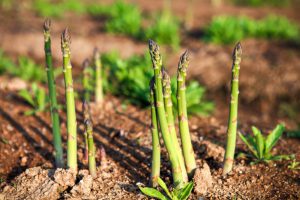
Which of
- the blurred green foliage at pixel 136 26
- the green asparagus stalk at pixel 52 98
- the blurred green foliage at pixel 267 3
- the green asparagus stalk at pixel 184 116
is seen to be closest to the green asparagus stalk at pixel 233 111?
the green asparagus stalk at pixel 184 116

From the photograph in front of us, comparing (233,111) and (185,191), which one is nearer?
(185,191)

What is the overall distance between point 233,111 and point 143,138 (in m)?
1.25

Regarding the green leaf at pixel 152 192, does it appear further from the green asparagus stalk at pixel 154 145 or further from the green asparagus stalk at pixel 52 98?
the green asparagus stalk at pixel 52 98

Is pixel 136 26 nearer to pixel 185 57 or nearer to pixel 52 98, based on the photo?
pixel 52 98

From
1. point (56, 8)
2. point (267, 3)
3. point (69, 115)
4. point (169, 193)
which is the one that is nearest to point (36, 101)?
point (69, 115)

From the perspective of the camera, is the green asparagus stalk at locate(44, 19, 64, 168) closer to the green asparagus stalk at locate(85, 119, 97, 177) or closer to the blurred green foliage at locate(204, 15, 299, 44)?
the green asparagus stalk at locate(85, 119, 97, 177)

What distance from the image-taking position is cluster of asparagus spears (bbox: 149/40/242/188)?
2.87 meters

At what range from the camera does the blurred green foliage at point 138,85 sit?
491 cm

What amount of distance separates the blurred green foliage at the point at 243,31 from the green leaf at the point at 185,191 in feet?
19.9

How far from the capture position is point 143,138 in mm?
4090

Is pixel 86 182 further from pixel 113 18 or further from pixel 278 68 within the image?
pixel 113 18

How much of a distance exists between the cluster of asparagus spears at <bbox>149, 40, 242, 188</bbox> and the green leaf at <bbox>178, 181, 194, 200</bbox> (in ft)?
0.34

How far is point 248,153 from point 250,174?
41cm

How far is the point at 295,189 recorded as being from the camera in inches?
126
